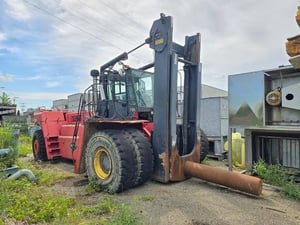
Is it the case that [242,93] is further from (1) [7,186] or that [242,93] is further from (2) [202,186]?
(1) [7,186]

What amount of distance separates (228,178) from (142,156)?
1334 millimetres

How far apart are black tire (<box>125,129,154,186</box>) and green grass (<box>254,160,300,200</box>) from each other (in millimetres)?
2002

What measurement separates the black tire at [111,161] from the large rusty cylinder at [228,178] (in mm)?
1028

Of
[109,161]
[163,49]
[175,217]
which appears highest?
[163,49]

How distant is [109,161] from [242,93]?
2.65 meters

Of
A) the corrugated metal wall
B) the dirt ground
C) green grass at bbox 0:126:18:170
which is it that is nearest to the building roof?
the corrugated metal wall

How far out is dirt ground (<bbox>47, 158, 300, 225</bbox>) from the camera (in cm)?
301

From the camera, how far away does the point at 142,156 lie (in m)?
4.09

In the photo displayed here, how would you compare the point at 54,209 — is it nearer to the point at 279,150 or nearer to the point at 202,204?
the point at 202,204

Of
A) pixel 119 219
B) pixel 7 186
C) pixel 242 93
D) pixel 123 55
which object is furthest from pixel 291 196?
pixel 7 186

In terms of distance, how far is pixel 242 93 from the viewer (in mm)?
4727

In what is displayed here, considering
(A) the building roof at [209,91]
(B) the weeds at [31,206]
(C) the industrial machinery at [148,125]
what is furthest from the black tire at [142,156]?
(A) the building roof at [209,91]

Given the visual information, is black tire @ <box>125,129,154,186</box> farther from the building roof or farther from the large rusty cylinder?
the building roof

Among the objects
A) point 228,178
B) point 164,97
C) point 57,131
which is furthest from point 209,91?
point 228,178
